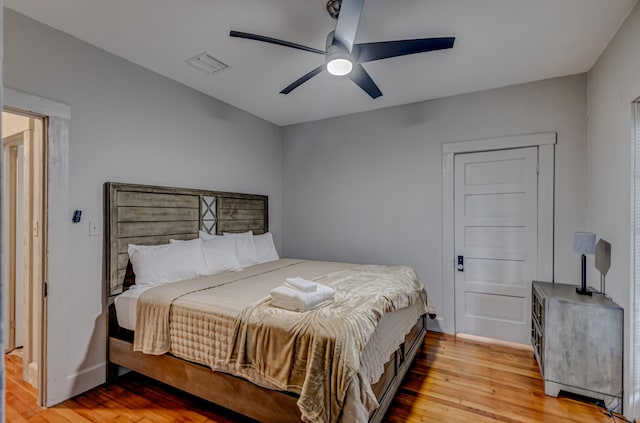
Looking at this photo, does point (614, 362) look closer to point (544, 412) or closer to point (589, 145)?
point (544, 412)

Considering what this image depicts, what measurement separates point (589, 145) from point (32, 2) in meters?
4.62

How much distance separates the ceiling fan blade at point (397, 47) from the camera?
215 centimetres

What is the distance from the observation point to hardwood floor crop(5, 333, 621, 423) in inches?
92.0

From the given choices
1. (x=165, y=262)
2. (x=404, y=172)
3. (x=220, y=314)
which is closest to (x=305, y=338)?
(x=220, y=314)

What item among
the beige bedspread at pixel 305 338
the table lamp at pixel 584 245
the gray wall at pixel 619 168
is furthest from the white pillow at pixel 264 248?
the gray wall at pixel 619 168

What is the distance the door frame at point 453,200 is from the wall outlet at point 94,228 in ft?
11.2

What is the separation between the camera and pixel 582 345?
98.7 inches

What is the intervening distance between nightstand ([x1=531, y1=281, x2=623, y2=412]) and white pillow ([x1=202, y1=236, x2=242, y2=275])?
277cm

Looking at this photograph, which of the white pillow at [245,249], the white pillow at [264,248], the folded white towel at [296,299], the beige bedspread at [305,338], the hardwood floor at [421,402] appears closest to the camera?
the beige bedspread at [305,338]

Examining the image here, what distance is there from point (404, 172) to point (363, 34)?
6.24ft

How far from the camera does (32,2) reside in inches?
88.3

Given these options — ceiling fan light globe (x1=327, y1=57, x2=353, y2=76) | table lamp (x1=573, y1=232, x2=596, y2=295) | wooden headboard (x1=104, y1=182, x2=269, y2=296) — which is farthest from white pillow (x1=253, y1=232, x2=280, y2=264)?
table lamp (x1=573, y1=232, x2=596, y2=295)

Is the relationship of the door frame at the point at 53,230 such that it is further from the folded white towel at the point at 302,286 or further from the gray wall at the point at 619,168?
the gray wall at the point at 619,168

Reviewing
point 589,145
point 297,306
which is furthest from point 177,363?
point 589,145
